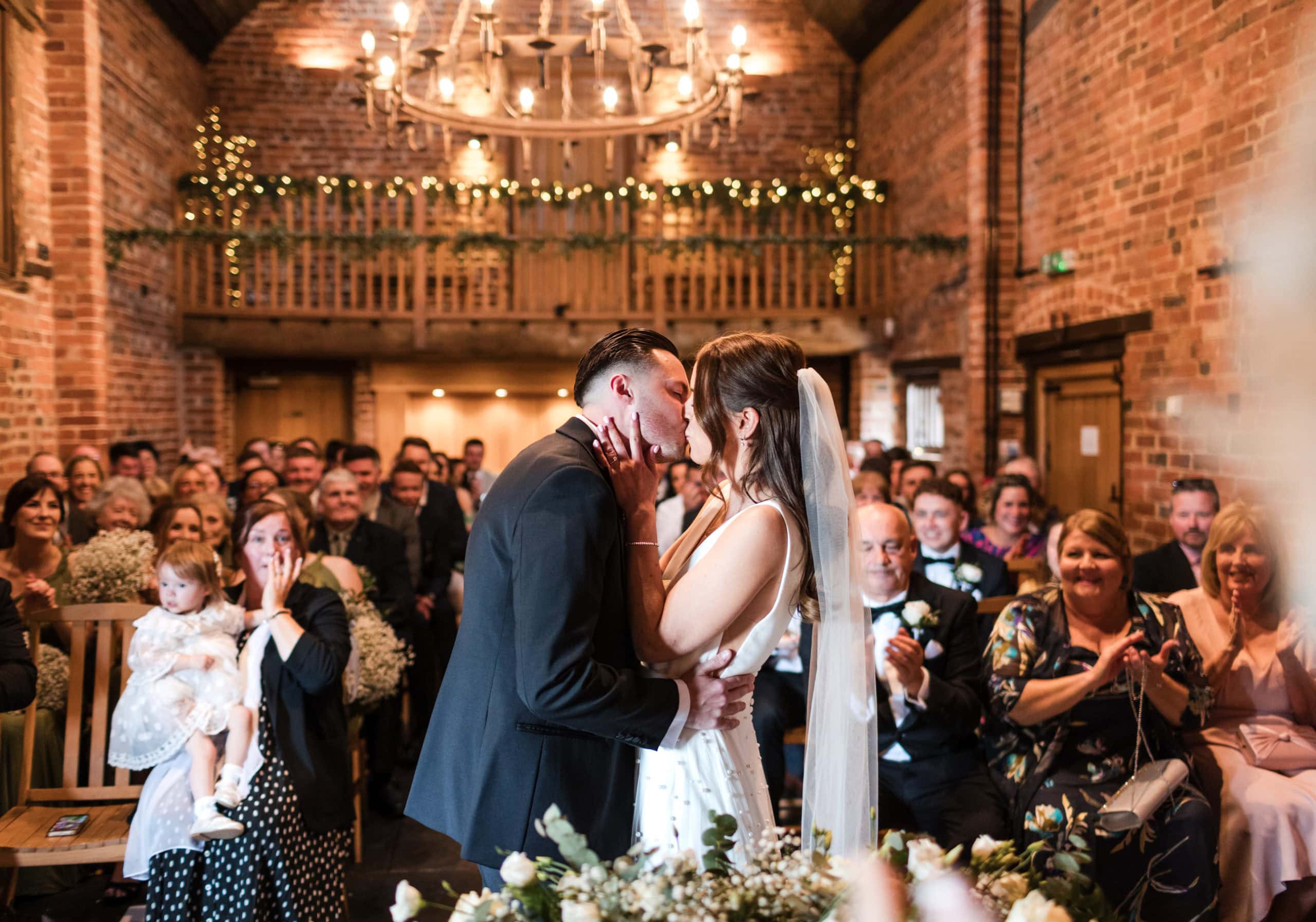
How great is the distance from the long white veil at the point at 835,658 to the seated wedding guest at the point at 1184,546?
8.89 feet

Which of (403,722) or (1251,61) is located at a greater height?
(1251,61)

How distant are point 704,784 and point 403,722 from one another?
345 cm

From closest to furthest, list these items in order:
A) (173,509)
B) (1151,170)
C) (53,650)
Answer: (53,650), (173,509), (1151,170)

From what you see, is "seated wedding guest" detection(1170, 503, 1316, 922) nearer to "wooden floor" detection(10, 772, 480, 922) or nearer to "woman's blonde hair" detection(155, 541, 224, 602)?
"wooden floor" detection(10, 772, 480, 922)

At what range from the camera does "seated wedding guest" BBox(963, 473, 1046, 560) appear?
5098 millimetres

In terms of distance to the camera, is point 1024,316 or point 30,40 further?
point 1024,316

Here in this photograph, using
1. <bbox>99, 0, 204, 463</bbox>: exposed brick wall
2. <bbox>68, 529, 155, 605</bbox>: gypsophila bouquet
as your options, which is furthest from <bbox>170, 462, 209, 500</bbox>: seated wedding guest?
<bbox>99, 0, 204, 463</bbox>: exposed brick wall

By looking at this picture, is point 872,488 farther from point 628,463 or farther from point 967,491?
point 628,463

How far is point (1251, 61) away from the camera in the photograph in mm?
4781

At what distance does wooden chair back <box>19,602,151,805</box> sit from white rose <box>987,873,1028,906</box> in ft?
9.42

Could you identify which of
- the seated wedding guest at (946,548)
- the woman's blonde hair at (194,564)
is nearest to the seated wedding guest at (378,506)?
the woman's blonde hair at (194,564)

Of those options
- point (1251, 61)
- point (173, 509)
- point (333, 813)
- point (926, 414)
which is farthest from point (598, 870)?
point (926, 414)

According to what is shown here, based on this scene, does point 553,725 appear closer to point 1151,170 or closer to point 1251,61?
point 1251,61

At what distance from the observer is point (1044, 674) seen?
2973mm
